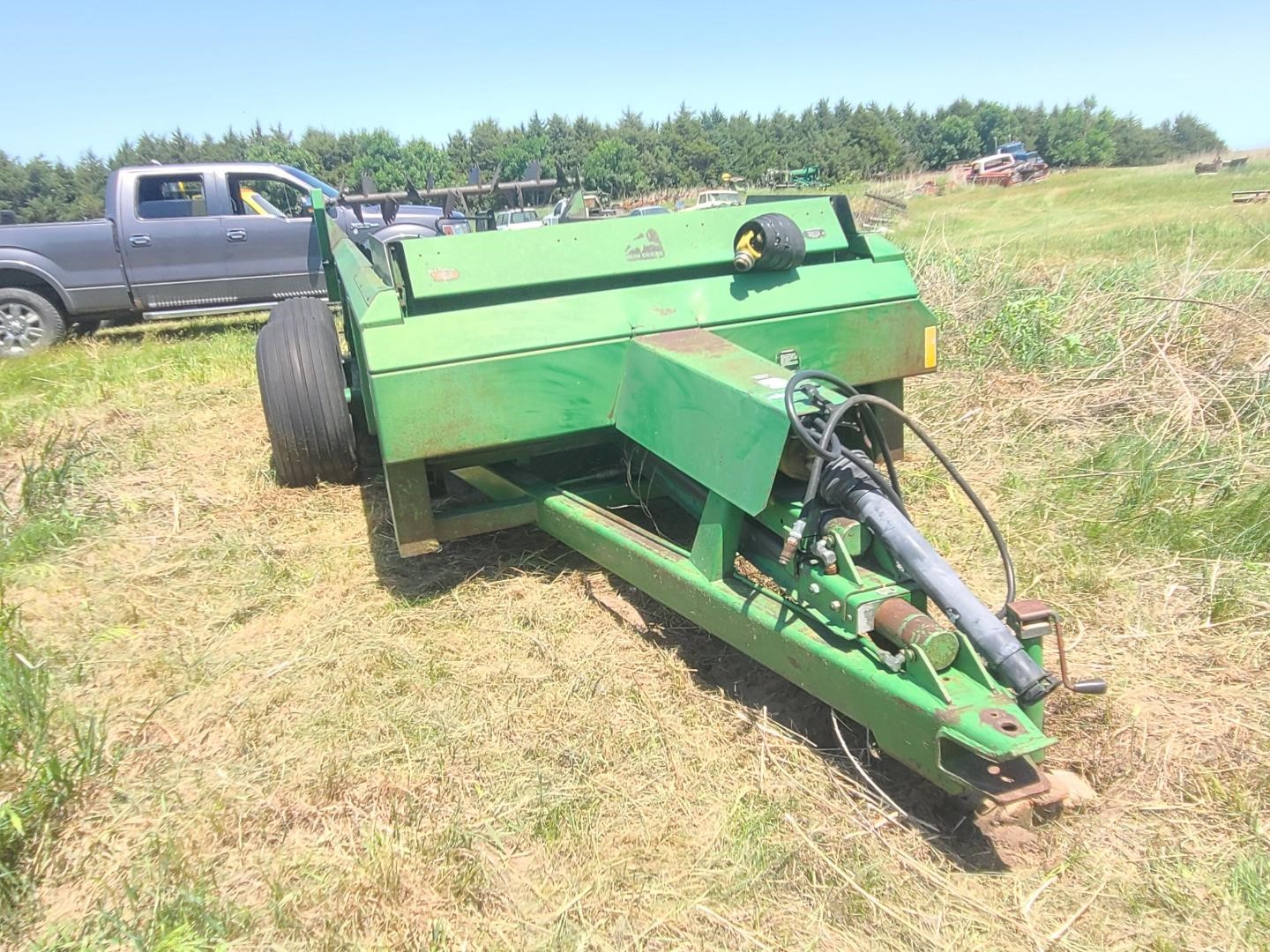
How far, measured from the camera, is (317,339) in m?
3.98

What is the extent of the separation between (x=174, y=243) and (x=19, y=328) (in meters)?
1.55

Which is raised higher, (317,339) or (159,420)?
(317,339)

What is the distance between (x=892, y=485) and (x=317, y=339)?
2615 mm

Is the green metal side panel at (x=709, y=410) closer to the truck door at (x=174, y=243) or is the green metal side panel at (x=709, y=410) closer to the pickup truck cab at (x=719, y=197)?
the pickup truck cab at (x=719, y=197)

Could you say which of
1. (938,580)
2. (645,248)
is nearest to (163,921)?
(938,580)

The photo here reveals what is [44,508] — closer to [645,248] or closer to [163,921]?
[163,921]

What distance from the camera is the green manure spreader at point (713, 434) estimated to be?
211 cm

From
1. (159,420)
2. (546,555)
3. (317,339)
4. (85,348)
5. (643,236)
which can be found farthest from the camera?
(85,348)

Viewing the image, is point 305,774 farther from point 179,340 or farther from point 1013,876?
point 179,340

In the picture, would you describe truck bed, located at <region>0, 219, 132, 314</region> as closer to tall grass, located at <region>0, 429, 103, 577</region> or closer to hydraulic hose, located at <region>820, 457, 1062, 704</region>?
tall grass, located at <region>0, 429, 103, 577</region>

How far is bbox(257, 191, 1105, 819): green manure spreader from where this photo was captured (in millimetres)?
2105

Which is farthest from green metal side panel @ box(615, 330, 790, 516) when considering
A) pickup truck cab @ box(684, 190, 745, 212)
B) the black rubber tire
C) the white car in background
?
pickup truck cab @ box(684, 190, 745, 212)

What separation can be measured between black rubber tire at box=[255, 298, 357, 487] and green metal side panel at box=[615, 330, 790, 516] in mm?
1522

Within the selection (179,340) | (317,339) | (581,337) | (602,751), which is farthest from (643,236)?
(179,340)
